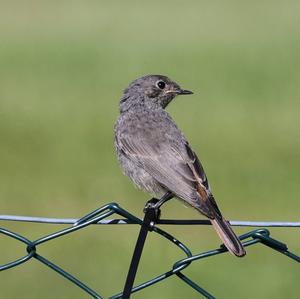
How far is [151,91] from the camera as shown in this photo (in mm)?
6781

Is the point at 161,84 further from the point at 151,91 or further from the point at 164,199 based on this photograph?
the point at 164,199

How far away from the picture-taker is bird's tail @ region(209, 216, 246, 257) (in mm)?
4404

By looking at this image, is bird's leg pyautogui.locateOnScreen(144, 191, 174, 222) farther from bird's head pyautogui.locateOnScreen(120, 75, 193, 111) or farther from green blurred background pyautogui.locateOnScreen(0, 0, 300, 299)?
green blurred background pyautogui.locateOnScreen(0, 0, 300, 299)

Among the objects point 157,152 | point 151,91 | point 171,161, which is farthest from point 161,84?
point 171,161

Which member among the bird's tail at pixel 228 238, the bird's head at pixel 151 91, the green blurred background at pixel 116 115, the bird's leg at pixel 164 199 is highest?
the bird's head at pixel 151 91

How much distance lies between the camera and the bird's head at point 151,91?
6715 millimetres

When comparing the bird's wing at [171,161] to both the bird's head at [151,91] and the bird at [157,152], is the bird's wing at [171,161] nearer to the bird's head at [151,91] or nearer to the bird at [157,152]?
the bird at [157,152]

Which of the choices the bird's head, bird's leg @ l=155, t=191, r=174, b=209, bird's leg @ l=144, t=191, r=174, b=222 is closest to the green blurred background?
the bird's head

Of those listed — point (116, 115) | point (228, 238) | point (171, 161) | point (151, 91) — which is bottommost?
point (116, 115)

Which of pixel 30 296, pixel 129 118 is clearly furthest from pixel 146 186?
pixel 30 296

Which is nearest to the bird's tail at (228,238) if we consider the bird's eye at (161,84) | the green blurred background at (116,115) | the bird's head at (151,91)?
the bird's head at (151,91)

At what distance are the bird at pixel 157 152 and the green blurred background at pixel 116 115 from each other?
170 centimetres

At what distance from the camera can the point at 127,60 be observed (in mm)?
17688

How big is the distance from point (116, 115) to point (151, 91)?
23.0 ft
